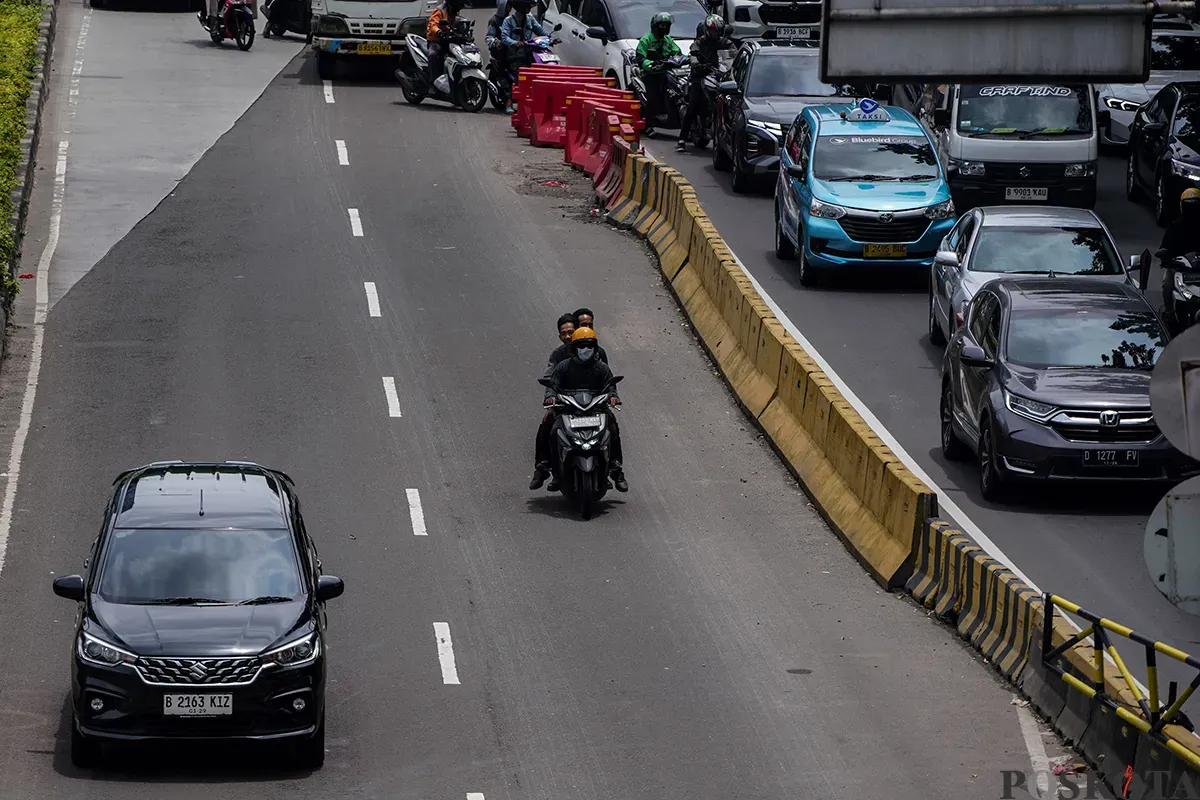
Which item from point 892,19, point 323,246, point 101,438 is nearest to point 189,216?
point 323,246

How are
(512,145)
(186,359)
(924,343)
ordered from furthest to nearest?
1. (512,145)
2. (924,343)
3. (186,359)

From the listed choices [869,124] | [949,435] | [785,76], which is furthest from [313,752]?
[785,76]

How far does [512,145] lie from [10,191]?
9.46m

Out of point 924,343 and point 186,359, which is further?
point 924,343

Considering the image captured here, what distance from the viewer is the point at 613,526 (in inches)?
664

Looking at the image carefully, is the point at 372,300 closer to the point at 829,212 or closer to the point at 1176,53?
the point at 829,212

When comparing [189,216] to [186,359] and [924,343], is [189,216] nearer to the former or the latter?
[186,359]

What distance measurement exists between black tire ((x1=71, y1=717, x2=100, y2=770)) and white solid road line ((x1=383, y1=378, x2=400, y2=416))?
827 cm

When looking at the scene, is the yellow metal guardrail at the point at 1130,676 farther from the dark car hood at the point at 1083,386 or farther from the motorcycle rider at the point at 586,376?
the motorcycle rider at the point at 586,376

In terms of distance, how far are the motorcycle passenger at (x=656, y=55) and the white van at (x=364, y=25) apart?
5511mm

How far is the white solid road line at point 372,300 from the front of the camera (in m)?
23.0

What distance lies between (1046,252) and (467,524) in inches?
325

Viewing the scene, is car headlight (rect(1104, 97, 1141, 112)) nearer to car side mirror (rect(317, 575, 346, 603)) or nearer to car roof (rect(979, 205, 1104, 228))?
car roof (rect(979, 205, 1104, 228))

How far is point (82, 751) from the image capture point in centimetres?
1147
